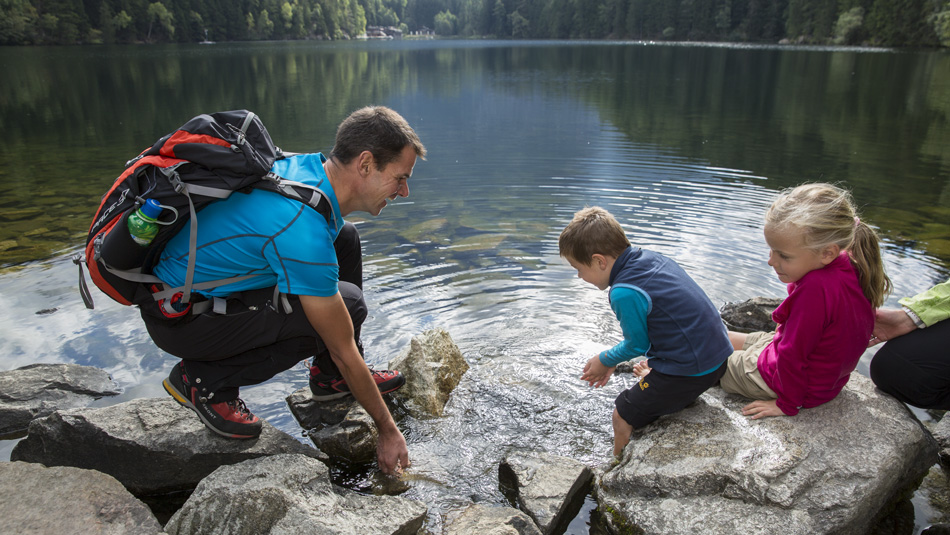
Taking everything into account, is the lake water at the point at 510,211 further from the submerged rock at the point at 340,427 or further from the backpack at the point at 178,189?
the backpack at the point at 178,189

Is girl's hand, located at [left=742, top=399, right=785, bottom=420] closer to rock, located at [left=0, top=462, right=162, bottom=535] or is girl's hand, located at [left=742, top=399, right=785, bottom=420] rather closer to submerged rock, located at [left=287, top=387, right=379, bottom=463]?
submerged rock, located at [left=287, top=387, right=379, bottom=463]

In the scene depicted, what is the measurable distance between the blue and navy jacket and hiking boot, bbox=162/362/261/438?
2044 millimetres

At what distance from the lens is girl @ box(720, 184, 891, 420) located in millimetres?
2836

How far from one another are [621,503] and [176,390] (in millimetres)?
2351

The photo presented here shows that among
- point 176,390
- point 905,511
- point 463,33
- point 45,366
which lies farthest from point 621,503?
point 463,33

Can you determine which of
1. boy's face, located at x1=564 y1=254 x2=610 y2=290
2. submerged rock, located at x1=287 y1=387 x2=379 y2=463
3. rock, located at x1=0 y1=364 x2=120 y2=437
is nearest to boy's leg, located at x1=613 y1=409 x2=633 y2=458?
boy's face, located at x1=564 y1=254 x2=610 y2=290

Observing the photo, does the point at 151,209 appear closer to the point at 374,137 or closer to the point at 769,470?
the point at 374,137

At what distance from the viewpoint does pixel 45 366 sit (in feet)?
13.8

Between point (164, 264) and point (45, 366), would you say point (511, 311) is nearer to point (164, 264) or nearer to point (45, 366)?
point (164, 264)

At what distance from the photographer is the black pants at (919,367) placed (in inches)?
121

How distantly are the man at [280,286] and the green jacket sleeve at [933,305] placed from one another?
9.15ft

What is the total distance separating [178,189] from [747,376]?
9.75 ft

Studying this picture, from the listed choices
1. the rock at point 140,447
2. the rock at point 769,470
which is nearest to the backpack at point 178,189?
the rock at point 140,447

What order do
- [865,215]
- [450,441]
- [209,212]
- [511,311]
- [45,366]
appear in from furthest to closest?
1. [865,215]
2. [511,311]
3. [45,366]
4. [450,441]
5. [209,212]
